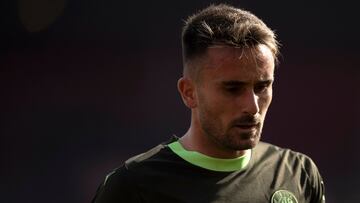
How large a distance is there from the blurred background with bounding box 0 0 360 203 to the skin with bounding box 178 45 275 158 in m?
3.06

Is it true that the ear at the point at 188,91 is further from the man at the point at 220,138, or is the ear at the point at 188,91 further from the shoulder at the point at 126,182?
the shoulder at the point at 126,182

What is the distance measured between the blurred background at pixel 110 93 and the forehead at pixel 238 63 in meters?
3.08

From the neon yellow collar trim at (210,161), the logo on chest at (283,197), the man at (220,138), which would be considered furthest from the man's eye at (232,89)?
the logo on chest at (283,197)

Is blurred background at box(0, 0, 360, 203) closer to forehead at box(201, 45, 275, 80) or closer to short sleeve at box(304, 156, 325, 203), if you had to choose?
short sleeve at box(304, 156, 325, 203)

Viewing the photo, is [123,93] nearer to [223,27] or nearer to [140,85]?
[140,85]

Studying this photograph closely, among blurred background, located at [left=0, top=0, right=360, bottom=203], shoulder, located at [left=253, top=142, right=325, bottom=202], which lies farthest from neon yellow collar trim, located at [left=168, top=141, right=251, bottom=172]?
blurred background, located at [left=0, top=0, right=360, bottom=203]

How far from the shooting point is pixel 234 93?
1.84 meters

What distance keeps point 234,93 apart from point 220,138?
16 centimetres

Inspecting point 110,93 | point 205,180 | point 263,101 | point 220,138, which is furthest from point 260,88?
point 110,93

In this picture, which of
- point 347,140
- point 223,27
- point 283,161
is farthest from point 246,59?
point 347,140

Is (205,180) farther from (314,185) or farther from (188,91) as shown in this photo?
(314,185)

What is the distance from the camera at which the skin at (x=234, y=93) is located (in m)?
1.83

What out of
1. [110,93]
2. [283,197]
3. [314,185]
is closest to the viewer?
[283,197]

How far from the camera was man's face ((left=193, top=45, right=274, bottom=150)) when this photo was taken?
1.83 meters
